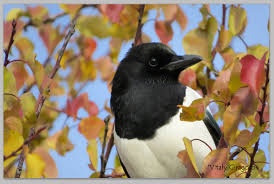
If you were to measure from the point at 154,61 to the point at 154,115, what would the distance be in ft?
0.99

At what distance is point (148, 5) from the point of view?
181 cm

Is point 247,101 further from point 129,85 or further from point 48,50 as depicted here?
point 48,50

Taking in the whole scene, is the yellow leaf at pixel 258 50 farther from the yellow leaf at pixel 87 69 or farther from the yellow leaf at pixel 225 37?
the yellow leaf at pixel 87 69

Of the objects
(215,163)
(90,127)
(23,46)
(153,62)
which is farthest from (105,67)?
(215,163)

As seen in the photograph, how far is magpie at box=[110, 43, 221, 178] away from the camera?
1.65m

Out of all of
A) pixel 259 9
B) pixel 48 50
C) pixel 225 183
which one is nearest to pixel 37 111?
pixel 48 50

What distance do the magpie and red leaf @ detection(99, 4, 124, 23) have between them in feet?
0.58

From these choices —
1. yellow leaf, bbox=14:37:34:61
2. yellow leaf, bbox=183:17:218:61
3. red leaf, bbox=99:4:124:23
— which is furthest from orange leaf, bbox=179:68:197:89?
yellow leaf, bbox=14:37:34:61

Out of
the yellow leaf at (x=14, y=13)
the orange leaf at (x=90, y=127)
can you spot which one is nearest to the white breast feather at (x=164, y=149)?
the orange leaf at (x=90, y=127)

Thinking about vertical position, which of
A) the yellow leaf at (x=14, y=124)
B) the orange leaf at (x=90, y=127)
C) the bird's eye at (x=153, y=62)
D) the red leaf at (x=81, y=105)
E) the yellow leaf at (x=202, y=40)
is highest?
the yellow leaf at (x=202, y=40)

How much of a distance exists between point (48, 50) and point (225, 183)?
98cm

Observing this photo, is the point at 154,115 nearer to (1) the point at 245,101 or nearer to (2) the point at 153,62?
(2) the point at 153,62

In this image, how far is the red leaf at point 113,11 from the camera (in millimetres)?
1783

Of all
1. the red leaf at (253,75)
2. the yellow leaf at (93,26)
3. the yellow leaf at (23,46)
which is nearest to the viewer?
the red leaf at (253,75)
